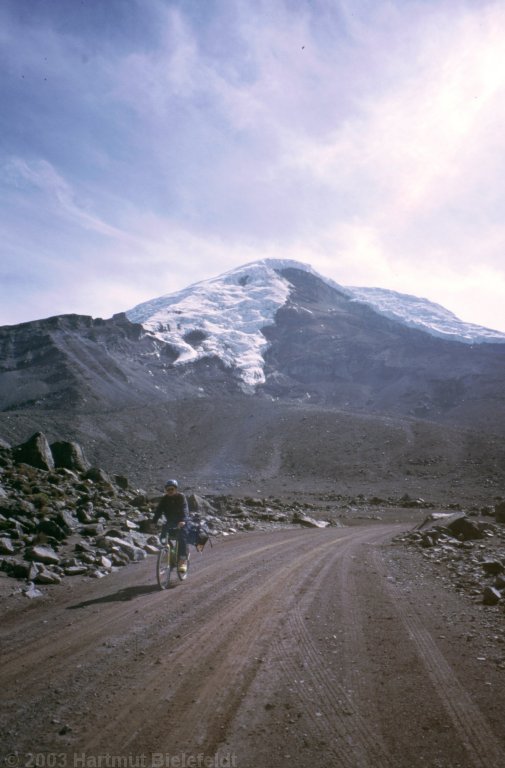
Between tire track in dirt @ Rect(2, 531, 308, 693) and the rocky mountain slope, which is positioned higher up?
the rocky mountain slope

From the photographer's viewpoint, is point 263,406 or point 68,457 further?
point 263,406

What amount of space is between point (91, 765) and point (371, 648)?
4335 mm

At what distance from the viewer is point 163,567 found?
33.7 ft

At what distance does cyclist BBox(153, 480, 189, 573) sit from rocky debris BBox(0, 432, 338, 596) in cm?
214

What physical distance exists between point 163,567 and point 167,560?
0.24 meters

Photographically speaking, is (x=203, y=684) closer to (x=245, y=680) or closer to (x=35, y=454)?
(x=245, y=680)

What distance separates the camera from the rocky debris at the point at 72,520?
11422 mm

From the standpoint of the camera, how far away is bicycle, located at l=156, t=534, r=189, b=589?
400 inches

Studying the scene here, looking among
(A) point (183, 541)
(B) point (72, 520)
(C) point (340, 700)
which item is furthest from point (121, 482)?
(C) point (340, 700)

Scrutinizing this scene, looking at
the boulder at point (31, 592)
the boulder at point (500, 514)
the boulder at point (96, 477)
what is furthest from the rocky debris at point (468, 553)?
the boulder at point (96, 477)

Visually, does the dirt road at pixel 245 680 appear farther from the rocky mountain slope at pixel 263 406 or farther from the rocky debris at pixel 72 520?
the rocky mountain slope at pixel 263 406

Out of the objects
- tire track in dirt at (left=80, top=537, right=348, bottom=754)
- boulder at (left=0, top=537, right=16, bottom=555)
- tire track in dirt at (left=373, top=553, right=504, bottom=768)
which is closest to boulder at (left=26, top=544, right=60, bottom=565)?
boulder at (left=0, top=537, right=16, bottom=555)

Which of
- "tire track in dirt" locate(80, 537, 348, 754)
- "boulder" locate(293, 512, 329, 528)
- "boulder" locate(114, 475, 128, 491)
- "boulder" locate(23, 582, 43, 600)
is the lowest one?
"boulder" locate(293, 512, 329, 528)

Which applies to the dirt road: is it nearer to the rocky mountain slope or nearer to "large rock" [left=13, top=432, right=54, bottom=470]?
"large rock" [left=13, top=432, right=54, bottom=470]
